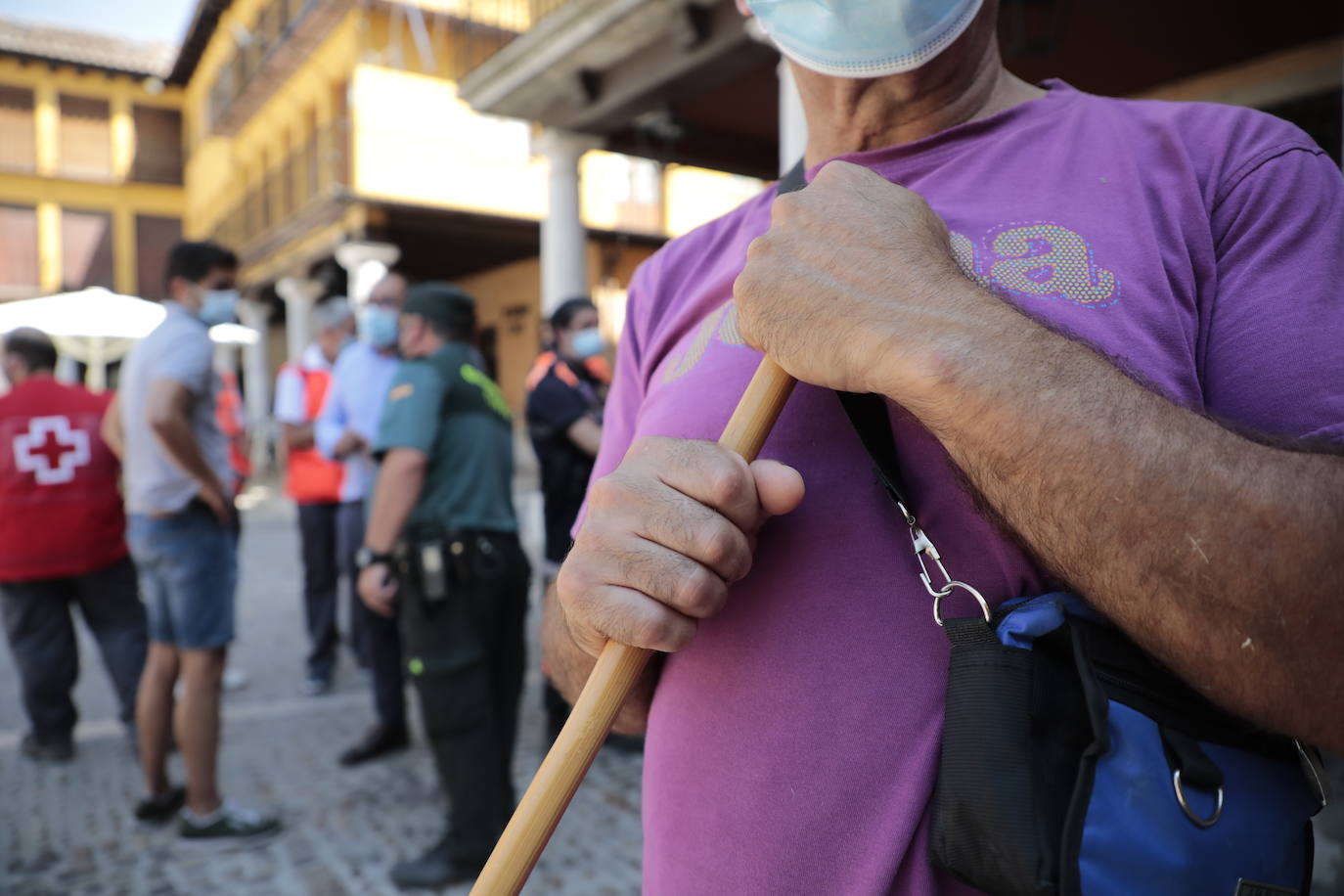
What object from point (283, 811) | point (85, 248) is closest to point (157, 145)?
point (85, 248)

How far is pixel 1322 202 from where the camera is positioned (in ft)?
2.73

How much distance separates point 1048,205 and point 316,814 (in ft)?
12.3

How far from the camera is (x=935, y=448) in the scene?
87 cm

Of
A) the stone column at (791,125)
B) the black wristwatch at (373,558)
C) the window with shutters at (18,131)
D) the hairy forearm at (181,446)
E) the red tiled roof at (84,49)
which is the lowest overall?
the black wristwatch at (373,558)

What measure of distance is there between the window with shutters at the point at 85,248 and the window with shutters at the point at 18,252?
2.21 ft

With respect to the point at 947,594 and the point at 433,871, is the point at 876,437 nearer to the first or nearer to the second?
the point at 947,594

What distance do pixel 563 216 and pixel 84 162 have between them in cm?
2309

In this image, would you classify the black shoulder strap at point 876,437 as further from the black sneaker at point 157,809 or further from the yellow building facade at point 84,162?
the yellow building facade at point 84,162

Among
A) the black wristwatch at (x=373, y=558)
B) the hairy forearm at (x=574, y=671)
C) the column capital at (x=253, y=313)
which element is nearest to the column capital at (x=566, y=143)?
the black wristwatch at (x=373, y=558)

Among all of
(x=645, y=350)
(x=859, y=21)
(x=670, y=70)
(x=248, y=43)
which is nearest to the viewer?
(x=859, y=21)

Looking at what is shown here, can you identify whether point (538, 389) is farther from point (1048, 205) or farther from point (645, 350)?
point (1048, 205)

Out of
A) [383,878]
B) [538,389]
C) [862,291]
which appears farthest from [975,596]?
[538,389]

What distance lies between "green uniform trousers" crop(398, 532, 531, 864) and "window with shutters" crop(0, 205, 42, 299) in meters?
25.6

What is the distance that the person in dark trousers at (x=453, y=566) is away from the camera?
3.15m
